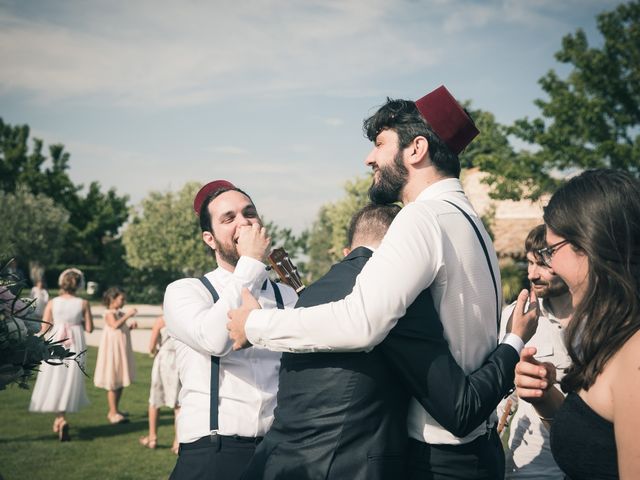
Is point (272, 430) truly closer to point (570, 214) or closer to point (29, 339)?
point (29, 339)

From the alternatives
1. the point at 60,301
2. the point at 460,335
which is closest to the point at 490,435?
the point at 460,335

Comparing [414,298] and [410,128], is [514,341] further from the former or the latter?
[410,128]

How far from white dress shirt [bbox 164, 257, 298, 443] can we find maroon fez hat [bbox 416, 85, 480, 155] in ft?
3.88

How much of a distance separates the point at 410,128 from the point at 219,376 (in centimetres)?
167

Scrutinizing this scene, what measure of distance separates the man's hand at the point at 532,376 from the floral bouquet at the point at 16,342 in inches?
74.3

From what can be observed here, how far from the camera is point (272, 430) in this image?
8.95ft

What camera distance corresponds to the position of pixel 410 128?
2986 mm

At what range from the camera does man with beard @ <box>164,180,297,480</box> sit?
3320mm

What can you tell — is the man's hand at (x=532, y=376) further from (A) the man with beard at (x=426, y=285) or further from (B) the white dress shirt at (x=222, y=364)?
(B) the white dress shirt at (x=222, y=364)

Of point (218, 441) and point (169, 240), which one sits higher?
point (169, 240)

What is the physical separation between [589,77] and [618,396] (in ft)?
78.5

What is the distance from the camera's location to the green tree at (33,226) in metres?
55.5

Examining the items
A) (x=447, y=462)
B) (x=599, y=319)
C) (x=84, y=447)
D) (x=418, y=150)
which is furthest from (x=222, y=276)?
(x=84, y=447)

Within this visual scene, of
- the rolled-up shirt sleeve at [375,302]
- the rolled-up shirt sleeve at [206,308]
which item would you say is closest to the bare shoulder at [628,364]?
the rolled-up shirt sleeve at [375,302]
